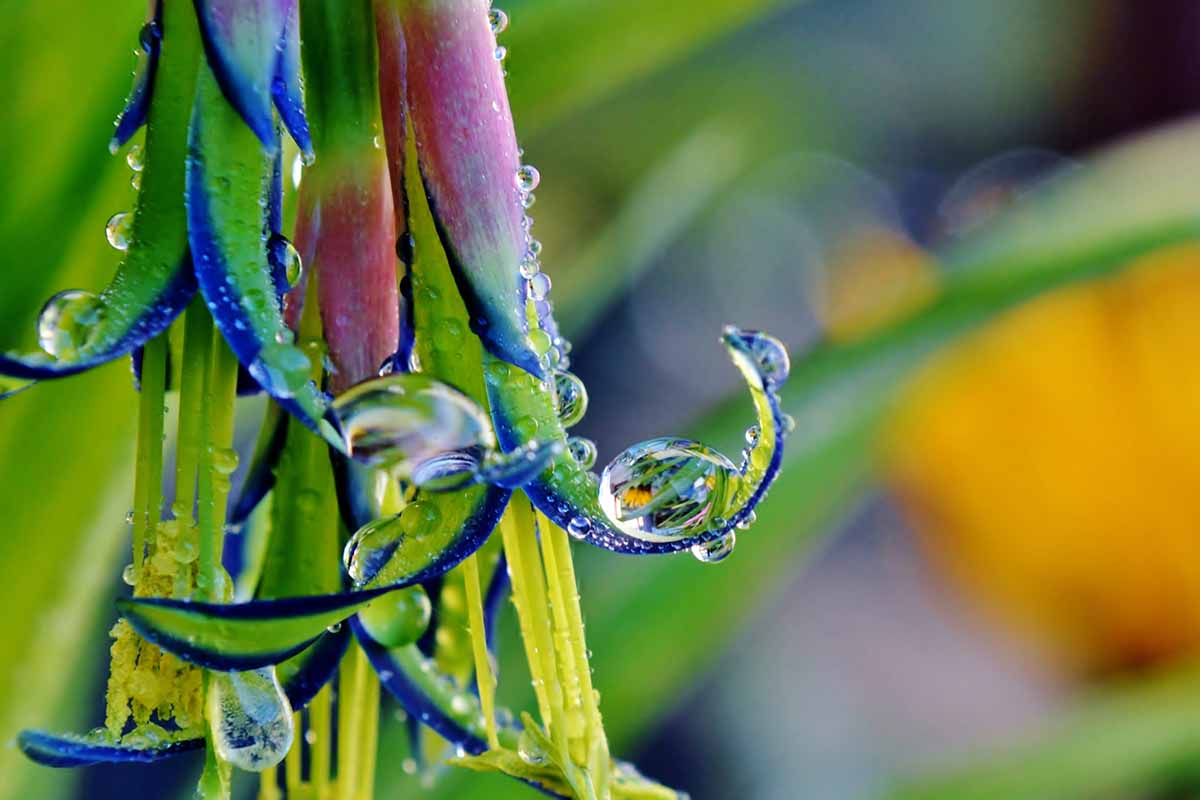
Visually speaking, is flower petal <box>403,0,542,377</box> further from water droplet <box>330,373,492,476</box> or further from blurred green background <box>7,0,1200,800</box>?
blurred green background <box>7,0,1200,800</box>

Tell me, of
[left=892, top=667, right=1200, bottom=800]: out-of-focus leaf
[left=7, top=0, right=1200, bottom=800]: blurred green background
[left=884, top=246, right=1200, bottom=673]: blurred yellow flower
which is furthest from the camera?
[left=884, top=246, right=1200, bottom=673]: blurred yellow flower

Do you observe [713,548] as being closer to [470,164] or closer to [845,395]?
[470,164]

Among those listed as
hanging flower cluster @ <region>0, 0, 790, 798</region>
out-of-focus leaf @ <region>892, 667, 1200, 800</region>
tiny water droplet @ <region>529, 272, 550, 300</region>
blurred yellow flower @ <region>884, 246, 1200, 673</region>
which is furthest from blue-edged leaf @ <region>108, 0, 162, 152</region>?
blurred yellow flower @ <region>884, 246, 1200, 673</region>

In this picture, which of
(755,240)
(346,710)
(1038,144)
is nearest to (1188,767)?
(346,710)

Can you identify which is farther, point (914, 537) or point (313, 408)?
point (914, 537)

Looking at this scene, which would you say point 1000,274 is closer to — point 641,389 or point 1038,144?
point 641,389

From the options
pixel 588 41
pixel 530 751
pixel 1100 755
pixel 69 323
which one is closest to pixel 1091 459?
pixel 1100 755

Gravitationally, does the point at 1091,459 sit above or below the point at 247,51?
→ above
